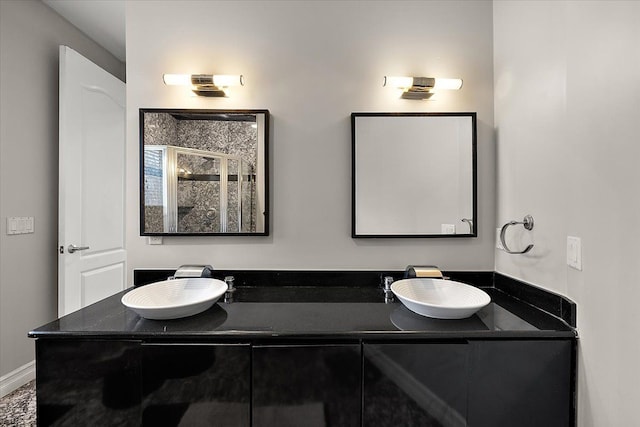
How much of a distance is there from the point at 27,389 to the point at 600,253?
3241mm

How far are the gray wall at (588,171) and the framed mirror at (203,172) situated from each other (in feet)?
4.17

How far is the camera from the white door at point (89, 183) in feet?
7.25

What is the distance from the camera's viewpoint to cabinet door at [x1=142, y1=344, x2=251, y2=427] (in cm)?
112

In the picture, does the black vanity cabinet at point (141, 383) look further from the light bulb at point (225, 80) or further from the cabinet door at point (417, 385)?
the light bulb at point (225, 80)

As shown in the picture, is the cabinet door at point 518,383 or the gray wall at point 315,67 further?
the gray wall at point 315,67

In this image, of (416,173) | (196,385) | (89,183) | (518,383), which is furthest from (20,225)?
(518,383)

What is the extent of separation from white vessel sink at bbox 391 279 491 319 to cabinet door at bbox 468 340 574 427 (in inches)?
6.6

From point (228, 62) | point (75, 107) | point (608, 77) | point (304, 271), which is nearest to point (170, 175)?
point (228, 62)

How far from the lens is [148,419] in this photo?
113 centimetres

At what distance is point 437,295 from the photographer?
5.06 ft

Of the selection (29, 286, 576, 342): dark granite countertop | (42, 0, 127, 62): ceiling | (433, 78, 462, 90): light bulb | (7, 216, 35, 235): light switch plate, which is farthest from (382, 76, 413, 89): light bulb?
(7, 216, 35, 235): light switch plate

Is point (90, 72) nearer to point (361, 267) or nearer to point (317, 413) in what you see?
point (361, 267)

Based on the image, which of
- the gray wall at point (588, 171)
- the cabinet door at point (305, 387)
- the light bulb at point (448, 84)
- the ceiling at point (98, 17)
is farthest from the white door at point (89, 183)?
the gray wall at point (588, 171)

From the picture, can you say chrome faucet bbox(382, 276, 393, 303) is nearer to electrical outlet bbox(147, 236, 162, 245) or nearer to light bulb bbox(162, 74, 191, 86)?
electrical outlet bbox(147, 236, 162, 245)
